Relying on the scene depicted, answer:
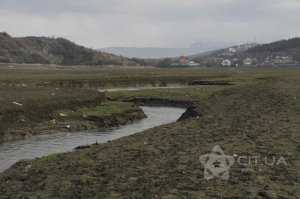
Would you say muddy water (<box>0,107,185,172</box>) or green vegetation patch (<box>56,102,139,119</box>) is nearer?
muddy water (<box>0,107,185,172</box>)

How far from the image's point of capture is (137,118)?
1752 inches

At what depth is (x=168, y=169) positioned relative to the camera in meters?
15.8

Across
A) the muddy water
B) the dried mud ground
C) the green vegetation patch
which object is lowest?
the muddy water

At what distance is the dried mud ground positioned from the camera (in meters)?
13.5

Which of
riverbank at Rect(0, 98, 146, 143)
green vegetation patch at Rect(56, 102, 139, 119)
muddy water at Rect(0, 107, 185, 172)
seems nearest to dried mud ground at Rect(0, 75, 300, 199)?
muddy water at Rect(0, 107, 185, 172)

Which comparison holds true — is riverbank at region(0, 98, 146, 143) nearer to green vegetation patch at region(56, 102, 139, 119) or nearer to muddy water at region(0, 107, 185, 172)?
green vegetation patch at region(56, 102, 139, 119)

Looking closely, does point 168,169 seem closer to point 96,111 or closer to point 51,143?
point 51,143

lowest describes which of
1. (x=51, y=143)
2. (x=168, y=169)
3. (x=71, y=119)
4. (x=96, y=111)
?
(x=51, y=143)

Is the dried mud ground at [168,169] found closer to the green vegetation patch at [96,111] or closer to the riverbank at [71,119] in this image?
the riverbank at [71,119]

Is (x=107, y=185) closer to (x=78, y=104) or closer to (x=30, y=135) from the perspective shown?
(x=30, y=135)

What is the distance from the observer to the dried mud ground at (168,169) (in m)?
13.5

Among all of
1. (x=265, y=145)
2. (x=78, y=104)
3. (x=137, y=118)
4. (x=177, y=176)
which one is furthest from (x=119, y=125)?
(x=177, y=176)

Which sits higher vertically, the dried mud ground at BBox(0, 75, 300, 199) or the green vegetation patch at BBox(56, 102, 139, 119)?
the dried mud ground at BBox(0, 75, 300, 199)

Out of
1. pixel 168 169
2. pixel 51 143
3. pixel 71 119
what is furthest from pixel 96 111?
pixel 168 169
